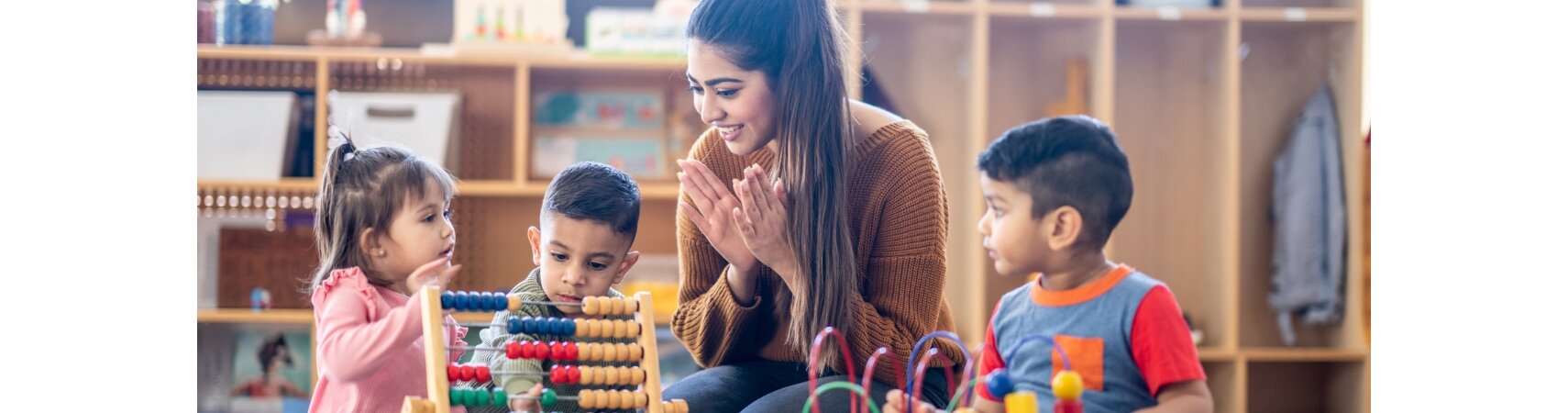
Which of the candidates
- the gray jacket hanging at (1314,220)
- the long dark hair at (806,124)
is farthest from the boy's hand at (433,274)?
the gray jacket hanging at (1314,220)

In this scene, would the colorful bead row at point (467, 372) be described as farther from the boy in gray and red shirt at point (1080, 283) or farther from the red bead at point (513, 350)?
the boy in gray and red shirt at point (1080, 283)

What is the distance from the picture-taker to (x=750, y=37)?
166 cm

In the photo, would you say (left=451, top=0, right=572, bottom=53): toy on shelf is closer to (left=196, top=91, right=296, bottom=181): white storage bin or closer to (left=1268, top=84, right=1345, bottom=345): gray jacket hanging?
(left=196, top=91, right=296, bottom=181): white storage bin

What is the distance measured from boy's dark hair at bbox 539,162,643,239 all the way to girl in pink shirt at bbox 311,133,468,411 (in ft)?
0.47

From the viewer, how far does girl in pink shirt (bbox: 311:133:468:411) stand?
1555mm

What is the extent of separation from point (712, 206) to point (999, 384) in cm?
52

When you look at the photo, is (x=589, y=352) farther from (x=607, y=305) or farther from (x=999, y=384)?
(x=999, y=384)

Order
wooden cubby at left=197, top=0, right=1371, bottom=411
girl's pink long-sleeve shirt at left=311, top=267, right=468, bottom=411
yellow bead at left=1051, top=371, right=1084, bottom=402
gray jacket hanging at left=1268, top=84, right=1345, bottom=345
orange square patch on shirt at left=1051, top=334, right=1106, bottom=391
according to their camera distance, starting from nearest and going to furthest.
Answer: yellow bead at left=1051, top=371, right=1084, bottom=402, orange square patch on shirt at left=1051, top=334, right=1106, bottom=391, girl's pink long-sleeve shirt at left=311, top=267, right=468, bottom=411, wooden cubby at left=197, top=0, right=1371, bottom=411, gray jacket hanging at left=1268, top=84, right=1345, bottom=345

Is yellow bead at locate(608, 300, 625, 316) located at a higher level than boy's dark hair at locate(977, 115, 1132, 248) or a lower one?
lower

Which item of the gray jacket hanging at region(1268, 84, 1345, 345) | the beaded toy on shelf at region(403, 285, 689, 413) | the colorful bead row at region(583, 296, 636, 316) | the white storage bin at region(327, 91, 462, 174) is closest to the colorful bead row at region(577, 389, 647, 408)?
the beaded toy on shelf at region(403, 285, 689, 413)
